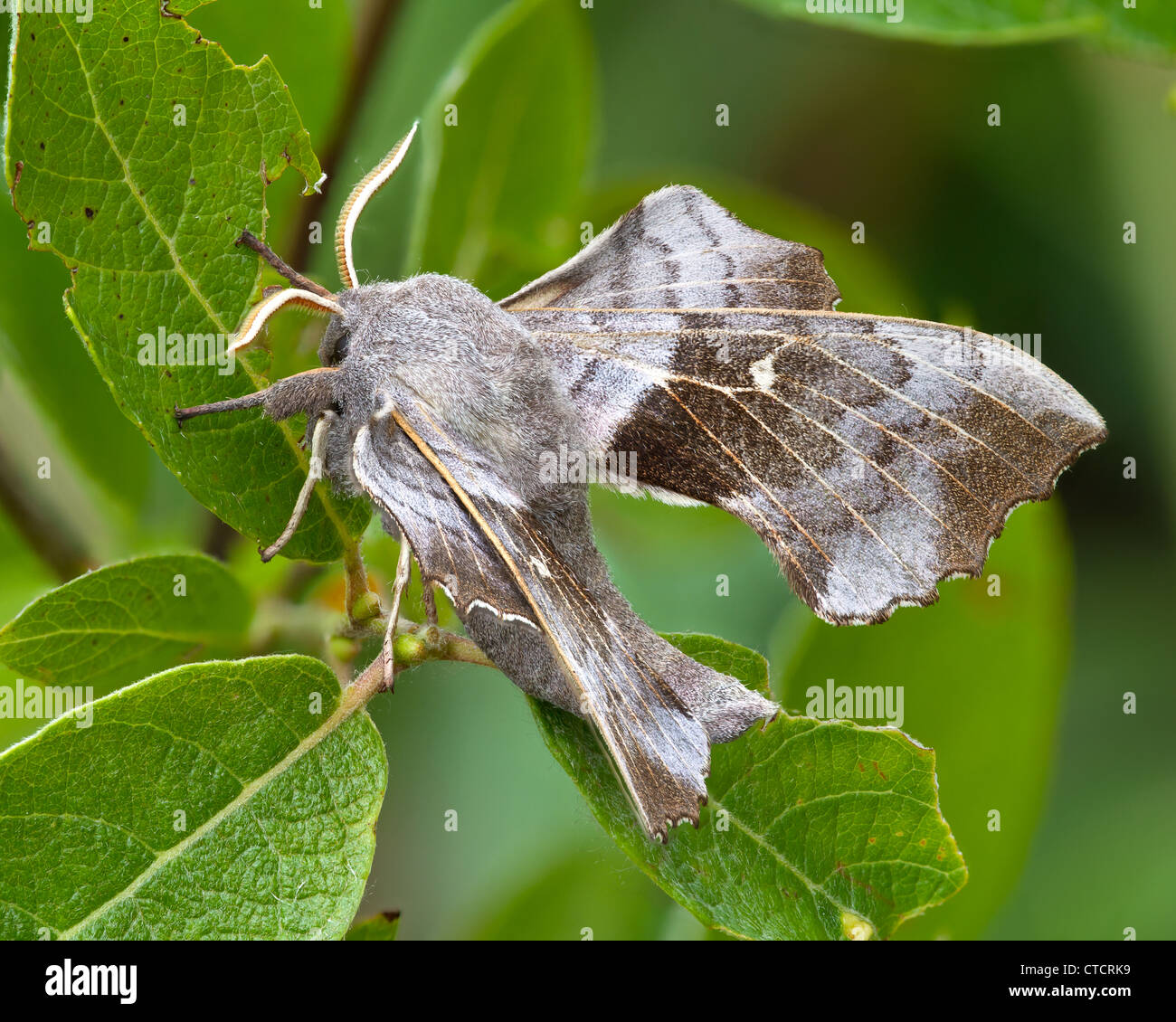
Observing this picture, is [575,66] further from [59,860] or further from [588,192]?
[59,860]

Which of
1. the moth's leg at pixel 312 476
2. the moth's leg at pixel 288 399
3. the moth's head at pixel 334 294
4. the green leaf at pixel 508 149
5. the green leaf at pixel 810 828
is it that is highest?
the green leaf at pixel 508 149

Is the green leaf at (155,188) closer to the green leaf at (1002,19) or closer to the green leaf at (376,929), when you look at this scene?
the green leaf at (376,929)

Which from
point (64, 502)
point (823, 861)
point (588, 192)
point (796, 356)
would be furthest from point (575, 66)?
point (823, 861)

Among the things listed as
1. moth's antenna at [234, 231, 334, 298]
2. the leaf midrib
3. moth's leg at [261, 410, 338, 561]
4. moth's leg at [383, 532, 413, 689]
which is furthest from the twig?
the leaf midrib

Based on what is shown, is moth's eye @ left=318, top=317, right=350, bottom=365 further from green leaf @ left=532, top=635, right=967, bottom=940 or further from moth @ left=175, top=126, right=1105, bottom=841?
green leaf @ left=532, top=635, right=967, bottom=940

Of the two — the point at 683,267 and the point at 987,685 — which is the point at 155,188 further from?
the point at 987,685

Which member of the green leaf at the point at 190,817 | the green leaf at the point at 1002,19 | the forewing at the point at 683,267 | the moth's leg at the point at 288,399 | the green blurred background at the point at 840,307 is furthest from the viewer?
the green blurred background at the point at 840,307

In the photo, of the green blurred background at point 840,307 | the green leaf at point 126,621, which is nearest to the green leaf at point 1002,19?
the green blurred background at point 840,307
